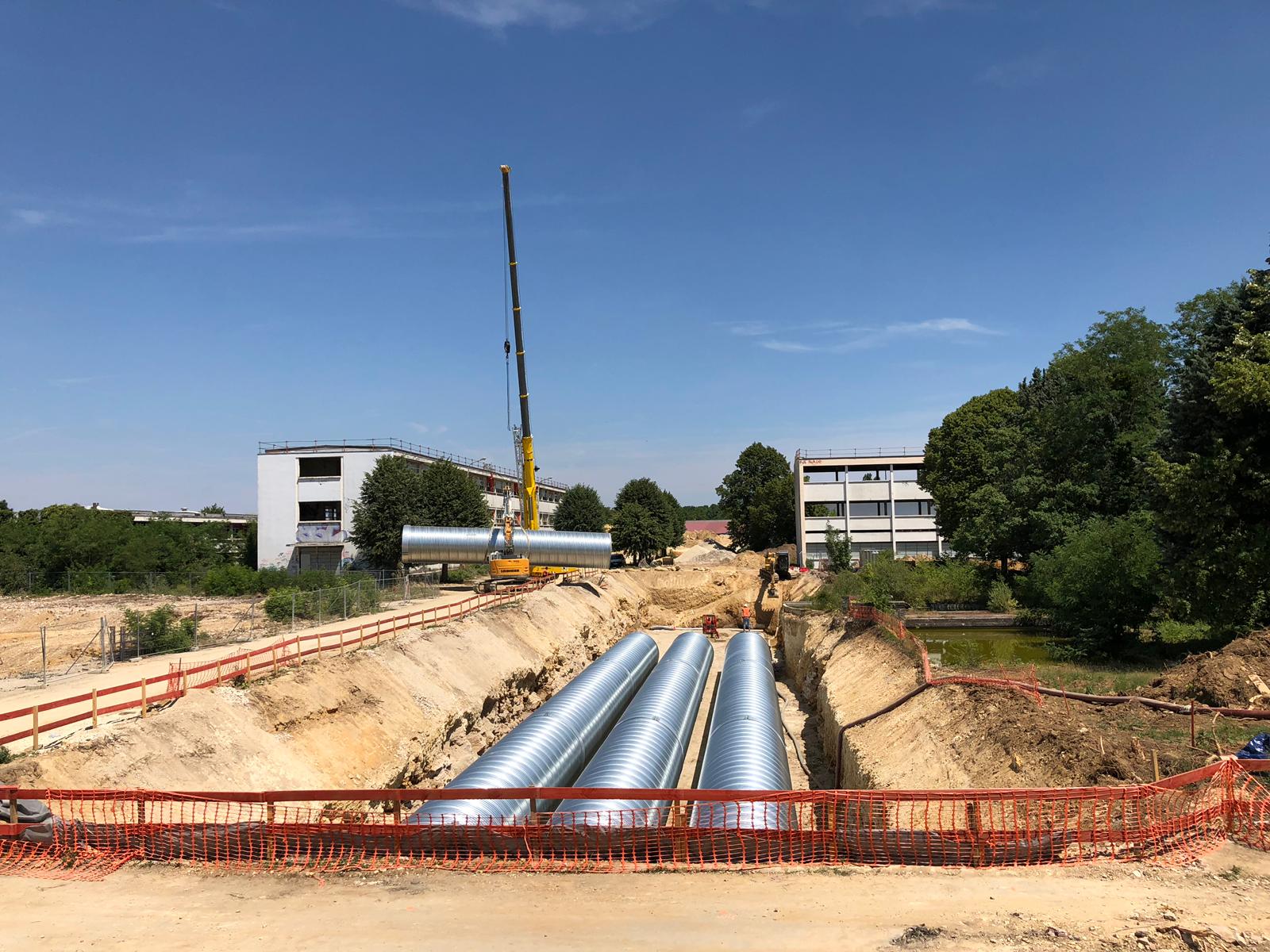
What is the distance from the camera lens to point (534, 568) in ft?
125

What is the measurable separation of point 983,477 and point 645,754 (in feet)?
134

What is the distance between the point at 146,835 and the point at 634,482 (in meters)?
77.7

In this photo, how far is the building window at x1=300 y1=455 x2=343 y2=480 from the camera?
5384 centimetres

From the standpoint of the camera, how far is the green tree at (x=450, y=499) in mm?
49375

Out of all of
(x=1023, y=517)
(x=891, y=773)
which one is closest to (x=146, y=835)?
(x=891, y=773)

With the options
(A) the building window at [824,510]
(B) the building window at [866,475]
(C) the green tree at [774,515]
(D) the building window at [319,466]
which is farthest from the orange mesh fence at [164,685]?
(C) the green tree at [774,515]

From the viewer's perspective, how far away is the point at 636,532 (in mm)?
74875

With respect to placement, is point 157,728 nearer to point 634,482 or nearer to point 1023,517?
point 1023,517

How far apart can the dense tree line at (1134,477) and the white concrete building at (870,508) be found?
37.4 feet

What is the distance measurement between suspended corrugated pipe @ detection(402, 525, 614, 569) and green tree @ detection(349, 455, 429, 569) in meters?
10.1

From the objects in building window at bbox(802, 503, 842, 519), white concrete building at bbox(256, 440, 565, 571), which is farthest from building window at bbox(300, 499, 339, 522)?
building window at bbox(802, 503, 842, 519)

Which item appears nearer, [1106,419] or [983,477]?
[1106,419]

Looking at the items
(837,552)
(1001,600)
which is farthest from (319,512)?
(1001,600)

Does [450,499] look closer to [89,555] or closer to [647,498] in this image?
[89,555]
